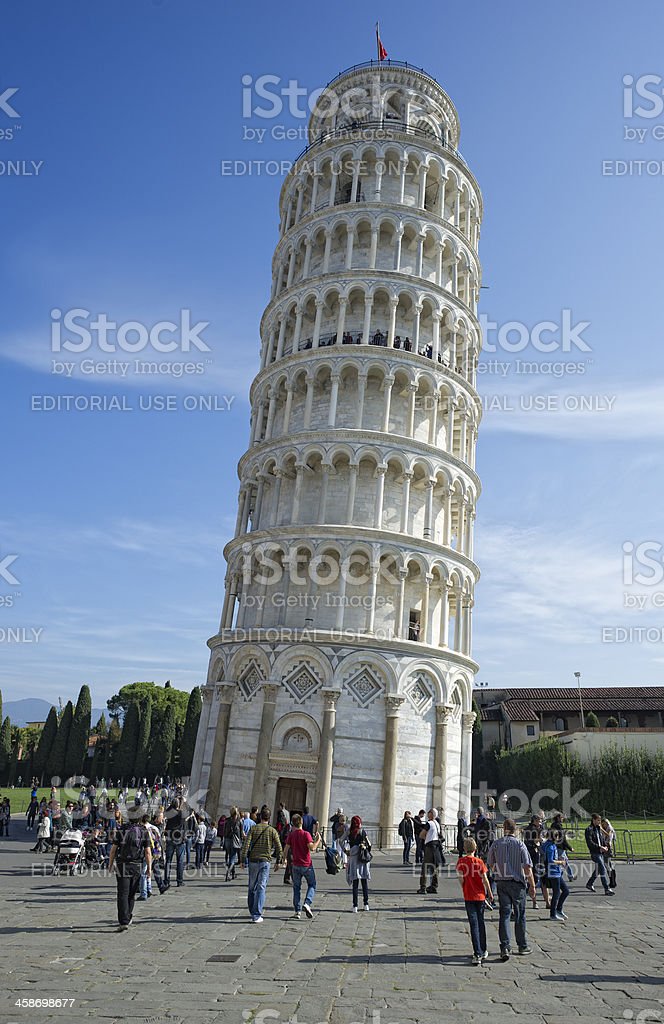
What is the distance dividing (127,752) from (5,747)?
1182 centimetres

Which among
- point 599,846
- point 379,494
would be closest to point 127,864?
point 599,846

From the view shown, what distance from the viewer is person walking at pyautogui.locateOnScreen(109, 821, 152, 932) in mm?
12164

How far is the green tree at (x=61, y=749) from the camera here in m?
70.4

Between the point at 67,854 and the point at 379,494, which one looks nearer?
the point at 67,854

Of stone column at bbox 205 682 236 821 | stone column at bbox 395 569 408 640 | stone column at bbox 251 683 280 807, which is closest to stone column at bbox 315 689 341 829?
stone column at bbox 251 683 280 807

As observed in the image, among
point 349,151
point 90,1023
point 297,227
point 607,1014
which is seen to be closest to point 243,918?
point 90,1023

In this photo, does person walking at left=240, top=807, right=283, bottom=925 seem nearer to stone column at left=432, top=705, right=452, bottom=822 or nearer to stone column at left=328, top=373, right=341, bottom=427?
stone column at left=432, top=705, right=452, bottom=822

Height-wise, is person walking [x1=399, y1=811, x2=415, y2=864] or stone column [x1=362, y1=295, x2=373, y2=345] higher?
stone column [x1=362, y1=295, x2=373, y2=345]

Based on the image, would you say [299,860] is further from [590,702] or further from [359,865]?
[590,702]

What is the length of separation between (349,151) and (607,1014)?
138 ft

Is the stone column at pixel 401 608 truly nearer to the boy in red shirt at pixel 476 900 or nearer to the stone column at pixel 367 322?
the stone column at pixel 367 322

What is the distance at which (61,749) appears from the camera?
233 feet

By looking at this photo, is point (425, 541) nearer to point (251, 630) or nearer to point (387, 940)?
point (251, 630)

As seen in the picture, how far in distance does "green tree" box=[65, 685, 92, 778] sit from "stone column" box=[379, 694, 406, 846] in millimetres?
49644
